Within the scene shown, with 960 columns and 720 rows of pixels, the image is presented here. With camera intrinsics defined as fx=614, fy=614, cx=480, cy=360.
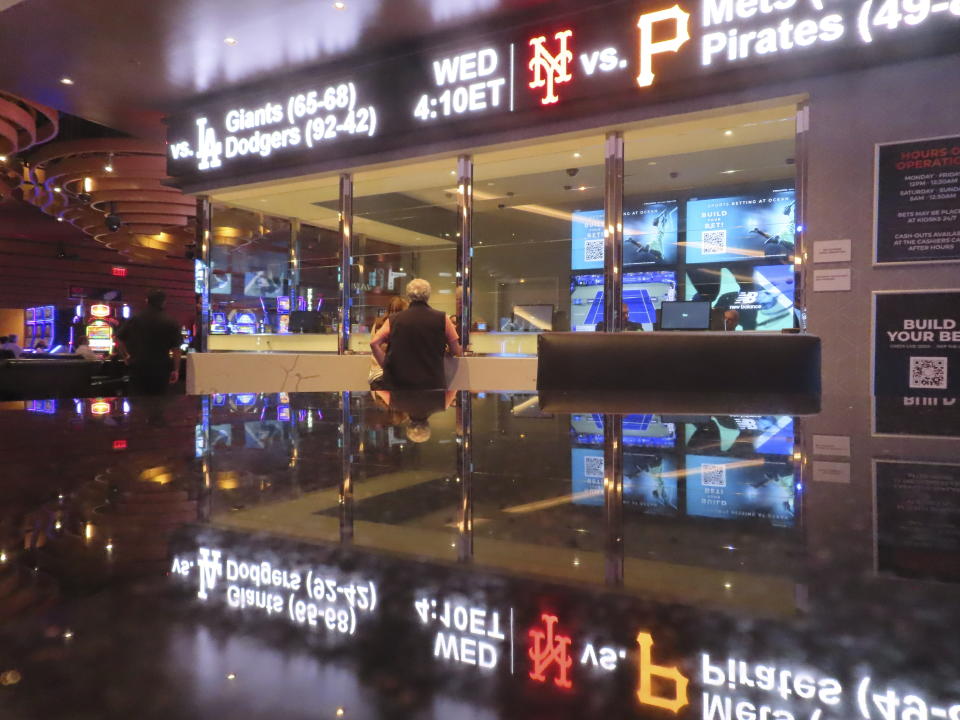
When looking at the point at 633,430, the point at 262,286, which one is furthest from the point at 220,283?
the point at 633,430

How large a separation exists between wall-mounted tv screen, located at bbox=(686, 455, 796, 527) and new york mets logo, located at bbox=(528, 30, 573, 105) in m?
3.63

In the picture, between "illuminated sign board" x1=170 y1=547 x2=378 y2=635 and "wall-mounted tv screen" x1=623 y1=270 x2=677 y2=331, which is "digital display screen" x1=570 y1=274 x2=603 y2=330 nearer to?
"wall-mounted tv screen" x1=623 y1=270 x2=677 y2=331

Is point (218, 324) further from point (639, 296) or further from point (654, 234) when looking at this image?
point (654, 234)

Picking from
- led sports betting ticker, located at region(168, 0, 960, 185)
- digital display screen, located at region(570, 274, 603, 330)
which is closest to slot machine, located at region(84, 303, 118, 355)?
led sports betting ticker, located at region(168, 0, 960, 185)

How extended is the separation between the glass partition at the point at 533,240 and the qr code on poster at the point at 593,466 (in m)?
3.77

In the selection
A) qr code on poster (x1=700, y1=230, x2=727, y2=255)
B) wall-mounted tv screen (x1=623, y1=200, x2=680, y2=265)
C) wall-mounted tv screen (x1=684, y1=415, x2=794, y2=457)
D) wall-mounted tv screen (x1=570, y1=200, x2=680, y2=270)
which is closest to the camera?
wall-mounted tv screen (x1=684, y1=415, x2=794, y2=457)

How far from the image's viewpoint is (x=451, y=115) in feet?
13.3

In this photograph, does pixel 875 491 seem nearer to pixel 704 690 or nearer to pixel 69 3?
pixel 704 690

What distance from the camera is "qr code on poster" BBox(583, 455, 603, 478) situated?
17.6 inches

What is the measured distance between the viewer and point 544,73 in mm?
3734

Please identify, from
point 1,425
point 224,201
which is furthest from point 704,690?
point 224,201

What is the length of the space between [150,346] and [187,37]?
214 centimetres

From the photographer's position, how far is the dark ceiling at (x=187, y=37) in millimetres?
3684

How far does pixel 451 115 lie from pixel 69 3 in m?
2.34
